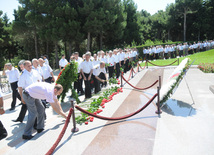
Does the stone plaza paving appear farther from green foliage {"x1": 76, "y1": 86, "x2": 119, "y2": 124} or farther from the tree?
the tree

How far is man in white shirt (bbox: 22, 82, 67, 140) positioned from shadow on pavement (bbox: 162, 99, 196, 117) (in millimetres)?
3447

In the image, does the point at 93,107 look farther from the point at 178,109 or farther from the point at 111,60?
the point at 111,60

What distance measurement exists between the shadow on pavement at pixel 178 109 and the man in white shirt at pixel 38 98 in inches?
136

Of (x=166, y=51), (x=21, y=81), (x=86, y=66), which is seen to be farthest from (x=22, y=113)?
(x=166, y=51)

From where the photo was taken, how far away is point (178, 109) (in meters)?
6.18

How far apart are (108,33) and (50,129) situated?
26.9 meters

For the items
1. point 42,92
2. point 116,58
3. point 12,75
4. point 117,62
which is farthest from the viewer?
point 117,62

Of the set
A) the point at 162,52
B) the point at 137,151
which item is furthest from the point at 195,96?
the point at 162,52

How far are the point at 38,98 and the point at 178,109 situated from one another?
441cm

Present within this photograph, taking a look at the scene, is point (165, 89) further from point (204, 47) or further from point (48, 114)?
point (204, 47)

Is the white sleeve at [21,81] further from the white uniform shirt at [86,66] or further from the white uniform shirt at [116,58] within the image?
the white uniform shirt at [116,58]

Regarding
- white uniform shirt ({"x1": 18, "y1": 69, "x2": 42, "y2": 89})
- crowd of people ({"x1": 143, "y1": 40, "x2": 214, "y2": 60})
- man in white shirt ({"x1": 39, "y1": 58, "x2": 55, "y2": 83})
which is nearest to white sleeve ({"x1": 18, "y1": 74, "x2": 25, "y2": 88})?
white uniform shirt ({"x1": 18, "y1": 69, "x2": 42, "y2": 89})

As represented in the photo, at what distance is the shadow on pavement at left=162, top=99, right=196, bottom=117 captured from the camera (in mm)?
5793

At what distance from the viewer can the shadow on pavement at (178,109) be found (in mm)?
5793
